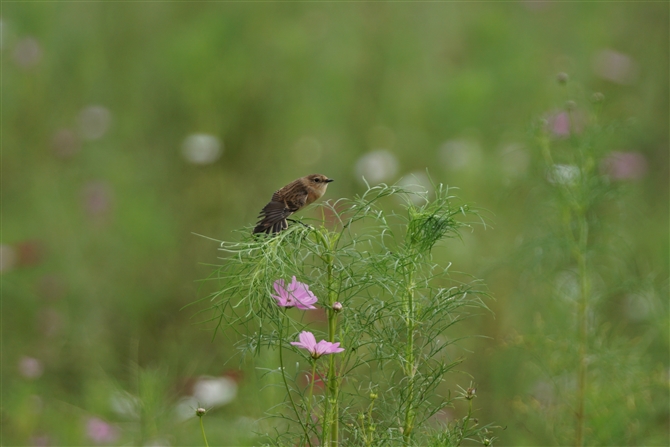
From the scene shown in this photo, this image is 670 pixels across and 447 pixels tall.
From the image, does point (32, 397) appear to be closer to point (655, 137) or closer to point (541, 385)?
point (541, 385)

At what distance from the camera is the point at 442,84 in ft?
12.1

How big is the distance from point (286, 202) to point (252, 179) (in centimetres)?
165

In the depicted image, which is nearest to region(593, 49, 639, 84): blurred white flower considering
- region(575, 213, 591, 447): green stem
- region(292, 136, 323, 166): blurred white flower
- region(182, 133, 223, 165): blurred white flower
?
region(292, 136, 323, 166): blurred white flower

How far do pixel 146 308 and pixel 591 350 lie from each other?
143 cm

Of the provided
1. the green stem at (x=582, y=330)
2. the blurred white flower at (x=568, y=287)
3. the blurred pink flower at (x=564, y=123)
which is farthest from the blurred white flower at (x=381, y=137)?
the green stem at (x=582, y=330)

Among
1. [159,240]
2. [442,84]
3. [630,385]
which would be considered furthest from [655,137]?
[159,240]

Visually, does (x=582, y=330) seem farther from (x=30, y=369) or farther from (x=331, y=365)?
(x=30, y=369)

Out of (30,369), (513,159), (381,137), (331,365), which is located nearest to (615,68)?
(513,159)

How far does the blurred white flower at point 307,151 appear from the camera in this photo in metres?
3.13

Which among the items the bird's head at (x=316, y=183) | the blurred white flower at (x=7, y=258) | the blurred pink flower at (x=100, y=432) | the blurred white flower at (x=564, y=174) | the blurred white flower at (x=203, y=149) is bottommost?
the blurred pink flower at (x=100, y=432)

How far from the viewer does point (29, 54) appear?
315cm

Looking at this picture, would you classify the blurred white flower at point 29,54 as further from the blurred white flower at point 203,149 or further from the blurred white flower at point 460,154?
the blurred white flower at point 460,154

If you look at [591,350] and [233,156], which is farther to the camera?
[233,156]

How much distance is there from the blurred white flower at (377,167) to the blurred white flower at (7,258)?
4.14 ft
